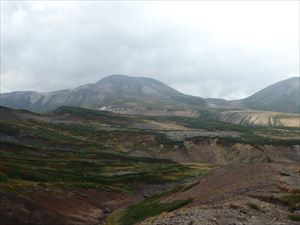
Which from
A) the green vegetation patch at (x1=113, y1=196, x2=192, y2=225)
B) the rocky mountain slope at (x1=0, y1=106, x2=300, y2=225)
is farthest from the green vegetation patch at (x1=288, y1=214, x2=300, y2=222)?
the green vegetation patch at (x1=113, y1=196, x2=192, y2=225)

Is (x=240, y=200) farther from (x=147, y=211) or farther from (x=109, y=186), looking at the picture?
(x=109, y=186)

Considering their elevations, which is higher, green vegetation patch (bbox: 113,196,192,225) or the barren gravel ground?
the barren gravel ground

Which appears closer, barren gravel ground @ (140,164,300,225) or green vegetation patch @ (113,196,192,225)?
barren gravel ground @ (140,164,300,225)

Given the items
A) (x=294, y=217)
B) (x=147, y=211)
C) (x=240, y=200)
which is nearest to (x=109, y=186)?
(x=147, y=211)

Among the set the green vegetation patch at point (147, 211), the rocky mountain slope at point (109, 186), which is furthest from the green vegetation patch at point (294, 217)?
the green vegetation patch at point (147, 211)

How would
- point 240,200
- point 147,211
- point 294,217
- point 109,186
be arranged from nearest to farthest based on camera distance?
point 294,217 < point 240,200 < point 147,211 < point 109,186

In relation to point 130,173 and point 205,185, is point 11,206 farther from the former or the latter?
point 130,173

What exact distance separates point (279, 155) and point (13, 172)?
126m

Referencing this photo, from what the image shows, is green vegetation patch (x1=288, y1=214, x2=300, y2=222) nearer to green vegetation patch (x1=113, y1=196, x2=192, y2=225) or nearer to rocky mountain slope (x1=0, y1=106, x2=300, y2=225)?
rocky mountain slope (x1=0, y1=106, x2=300, y2=225)

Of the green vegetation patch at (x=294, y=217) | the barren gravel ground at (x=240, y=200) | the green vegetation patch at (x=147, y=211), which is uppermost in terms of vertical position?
the barren gravel ground at (x=240, y=200)

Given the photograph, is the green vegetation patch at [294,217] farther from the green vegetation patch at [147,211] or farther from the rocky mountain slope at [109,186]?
the green vegetation patch at [147,211]

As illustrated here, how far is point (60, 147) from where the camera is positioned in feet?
604

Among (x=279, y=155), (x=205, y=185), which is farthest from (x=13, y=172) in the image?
(x=279, y=155)

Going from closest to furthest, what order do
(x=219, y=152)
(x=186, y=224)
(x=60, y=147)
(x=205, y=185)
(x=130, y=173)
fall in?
(x=186, y=224), (x=205, y=185), (x=130, y=173), (x=60, y=147), (x=219, y=152)
